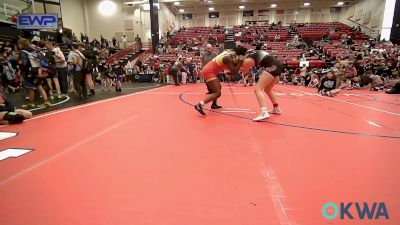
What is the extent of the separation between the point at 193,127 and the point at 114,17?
2482 centimetres

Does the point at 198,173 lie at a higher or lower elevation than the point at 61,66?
lower

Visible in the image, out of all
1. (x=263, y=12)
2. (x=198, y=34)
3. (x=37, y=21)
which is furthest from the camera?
(x=263, y=12)

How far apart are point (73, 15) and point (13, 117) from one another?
75.9 feet

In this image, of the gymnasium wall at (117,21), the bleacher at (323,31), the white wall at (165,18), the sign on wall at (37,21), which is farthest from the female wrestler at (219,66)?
the bleacher at (323,31)

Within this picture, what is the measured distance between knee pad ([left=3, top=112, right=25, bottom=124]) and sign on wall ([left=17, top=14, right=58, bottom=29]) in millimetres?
8005

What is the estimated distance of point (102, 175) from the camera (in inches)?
83.7

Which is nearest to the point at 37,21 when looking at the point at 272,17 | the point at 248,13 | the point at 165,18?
the point at 165,18

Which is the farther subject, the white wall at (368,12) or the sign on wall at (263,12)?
the sign on wall at (263,12)

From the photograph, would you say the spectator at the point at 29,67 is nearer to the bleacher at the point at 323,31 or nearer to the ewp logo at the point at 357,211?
the ewp logo at the point at 357,211

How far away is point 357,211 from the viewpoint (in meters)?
1.62

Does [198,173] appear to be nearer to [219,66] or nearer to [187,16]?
[219,66]

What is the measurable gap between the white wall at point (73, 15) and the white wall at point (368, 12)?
26.6 metres

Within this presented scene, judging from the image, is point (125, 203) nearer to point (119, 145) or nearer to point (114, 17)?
point (119, 145)

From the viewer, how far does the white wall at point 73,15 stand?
22547 mm
